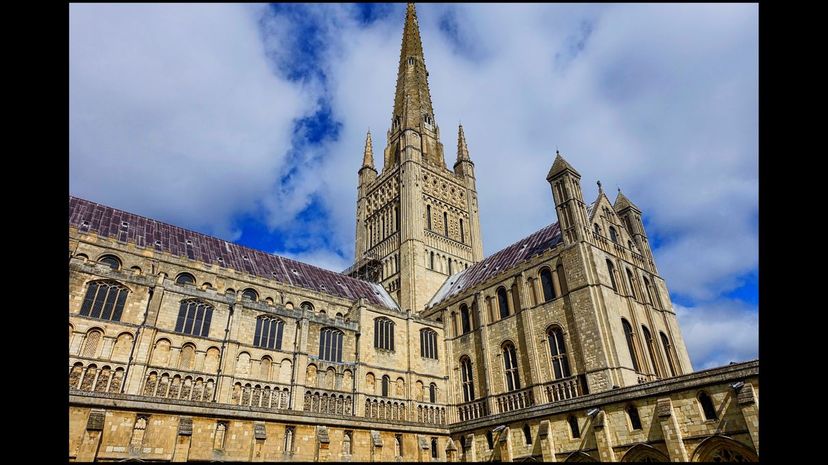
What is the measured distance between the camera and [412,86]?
65.4 meters

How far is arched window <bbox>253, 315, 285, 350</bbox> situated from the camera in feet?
→ 98.9

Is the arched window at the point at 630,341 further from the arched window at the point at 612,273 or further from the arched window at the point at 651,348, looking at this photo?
the arched window at the point at 612,273

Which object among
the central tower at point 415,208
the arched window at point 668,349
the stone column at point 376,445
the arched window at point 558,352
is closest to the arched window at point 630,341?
the arched window at point 668,349

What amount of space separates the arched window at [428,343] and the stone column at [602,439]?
17424mm

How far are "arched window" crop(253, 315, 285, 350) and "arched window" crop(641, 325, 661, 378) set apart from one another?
25395mm

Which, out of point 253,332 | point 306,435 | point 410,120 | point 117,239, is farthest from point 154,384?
point 410,120

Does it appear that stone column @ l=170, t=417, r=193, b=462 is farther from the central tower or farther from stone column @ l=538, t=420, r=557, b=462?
the central tower

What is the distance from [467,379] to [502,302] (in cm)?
703

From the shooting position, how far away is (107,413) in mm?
20609

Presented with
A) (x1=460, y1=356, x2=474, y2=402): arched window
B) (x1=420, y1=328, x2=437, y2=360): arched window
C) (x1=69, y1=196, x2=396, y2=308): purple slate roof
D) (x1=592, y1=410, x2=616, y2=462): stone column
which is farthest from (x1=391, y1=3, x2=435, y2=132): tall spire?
(x1=592, y1=410, x2=616, y2=462): stone column

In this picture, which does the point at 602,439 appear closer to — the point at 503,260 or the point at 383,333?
the point at 383,333
